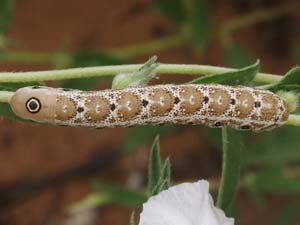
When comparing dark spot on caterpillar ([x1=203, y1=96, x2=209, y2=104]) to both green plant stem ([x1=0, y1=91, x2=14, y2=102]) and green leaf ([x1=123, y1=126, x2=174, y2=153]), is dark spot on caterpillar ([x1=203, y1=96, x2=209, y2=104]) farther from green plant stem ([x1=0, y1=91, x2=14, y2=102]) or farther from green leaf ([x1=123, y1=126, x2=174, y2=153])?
green leaf ([x1=123, y1=126, x2=174, y2=153])

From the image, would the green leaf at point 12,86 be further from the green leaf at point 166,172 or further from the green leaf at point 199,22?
the green leaf at point 199,22

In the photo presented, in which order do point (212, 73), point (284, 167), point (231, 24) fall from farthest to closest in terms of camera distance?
1. point (231, 24)
2. point (284, 167)
3. point (212, 73)

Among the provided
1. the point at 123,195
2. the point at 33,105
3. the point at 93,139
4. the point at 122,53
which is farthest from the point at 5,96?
the point at 93,139

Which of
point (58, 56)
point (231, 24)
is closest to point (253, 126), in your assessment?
point (58, 56)

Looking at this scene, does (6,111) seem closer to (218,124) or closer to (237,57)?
(218,124)

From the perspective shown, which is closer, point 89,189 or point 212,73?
point 212,73

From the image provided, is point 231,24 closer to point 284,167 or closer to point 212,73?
point 284,167

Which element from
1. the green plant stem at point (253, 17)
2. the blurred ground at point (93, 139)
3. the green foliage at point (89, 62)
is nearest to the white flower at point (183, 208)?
the green foliage at point (89, 62)

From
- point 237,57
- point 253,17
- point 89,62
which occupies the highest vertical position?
point 253,17
